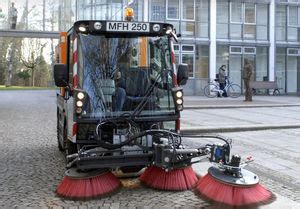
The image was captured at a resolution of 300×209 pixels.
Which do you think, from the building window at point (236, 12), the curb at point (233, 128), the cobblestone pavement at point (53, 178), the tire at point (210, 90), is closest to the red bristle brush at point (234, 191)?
the cobblestone pavement at point (53, 178)

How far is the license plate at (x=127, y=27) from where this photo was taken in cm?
677

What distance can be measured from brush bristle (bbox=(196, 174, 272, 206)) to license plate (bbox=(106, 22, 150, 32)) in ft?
8.08

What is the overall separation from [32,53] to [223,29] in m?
34.8

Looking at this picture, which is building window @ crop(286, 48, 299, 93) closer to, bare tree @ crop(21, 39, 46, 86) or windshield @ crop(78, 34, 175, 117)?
windshield @ crop(78, 34, 175, 117)

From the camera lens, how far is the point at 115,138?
21.6 ft

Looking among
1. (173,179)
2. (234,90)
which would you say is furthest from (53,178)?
(234,90)

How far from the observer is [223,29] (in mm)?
31922

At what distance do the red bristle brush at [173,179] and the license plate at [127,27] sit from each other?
1998mm

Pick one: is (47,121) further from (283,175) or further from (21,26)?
(21,26)

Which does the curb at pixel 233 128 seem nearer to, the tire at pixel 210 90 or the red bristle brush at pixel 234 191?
the red bristle brush at pixel 234 191

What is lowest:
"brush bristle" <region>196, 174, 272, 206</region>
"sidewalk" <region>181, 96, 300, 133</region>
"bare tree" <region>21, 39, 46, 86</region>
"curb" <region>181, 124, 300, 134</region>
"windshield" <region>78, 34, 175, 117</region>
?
"brush bristle" <region>196, 174, 272, 206</region>

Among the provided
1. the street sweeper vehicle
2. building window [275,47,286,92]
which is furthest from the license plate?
building window [275,47,286,92]

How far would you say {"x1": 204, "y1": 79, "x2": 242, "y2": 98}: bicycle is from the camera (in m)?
28.8

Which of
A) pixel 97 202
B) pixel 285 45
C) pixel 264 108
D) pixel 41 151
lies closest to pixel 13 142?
pixel 41 151
